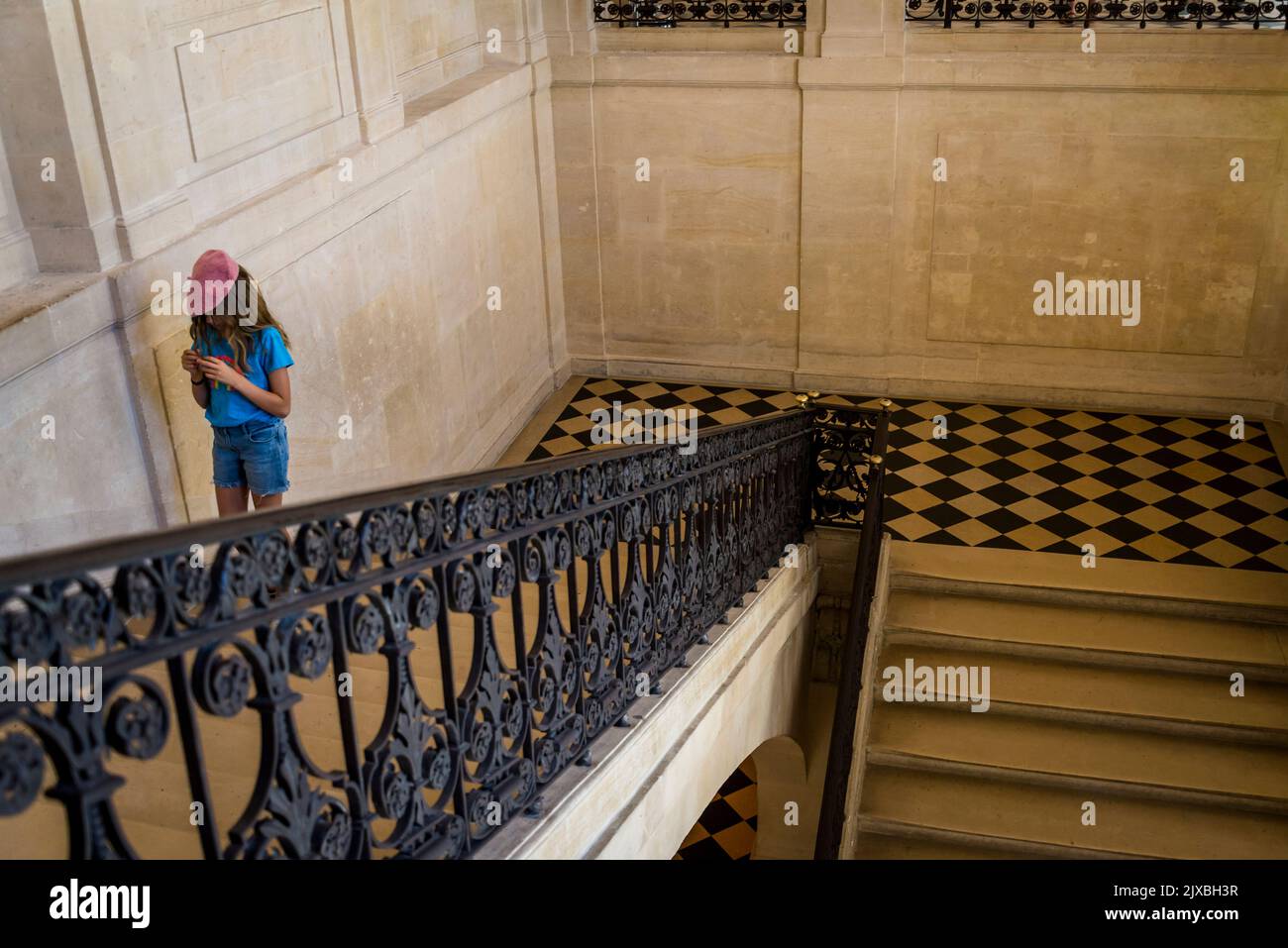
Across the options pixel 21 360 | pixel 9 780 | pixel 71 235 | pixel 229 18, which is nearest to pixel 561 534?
pixel 9 780

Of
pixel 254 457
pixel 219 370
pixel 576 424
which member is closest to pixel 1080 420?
pixel 576 424

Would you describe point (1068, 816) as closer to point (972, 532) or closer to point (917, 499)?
point (972, 532)

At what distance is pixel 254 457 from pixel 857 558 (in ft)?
13.0

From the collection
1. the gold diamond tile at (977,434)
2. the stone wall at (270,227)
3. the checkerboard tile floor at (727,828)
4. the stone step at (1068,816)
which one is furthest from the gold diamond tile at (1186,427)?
the stone wall at (270,227)

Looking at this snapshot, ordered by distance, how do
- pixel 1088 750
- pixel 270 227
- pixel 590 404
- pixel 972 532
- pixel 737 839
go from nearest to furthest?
pixel 270 227, pixel 1088 750, pixel 972 532, pixel 590 404, pixel 737 839

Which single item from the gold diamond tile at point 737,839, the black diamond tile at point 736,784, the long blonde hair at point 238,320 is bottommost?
the black diamond tile at point 736,784

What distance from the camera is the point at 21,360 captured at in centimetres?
437

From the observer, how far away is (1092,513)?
8656mm

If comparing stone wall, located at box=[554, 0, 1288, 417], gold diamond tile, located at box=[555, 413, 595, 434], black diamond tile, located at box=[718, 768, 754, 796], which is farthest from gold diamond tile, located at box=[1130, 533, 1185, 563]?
black diamond tile, located at box=[718, 768, 754, 796]

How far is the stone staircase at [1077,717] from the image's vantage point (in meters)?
6.79

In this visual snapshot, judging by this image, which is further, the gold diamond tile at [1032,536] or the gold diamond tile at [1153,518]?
the gold diamond tile at [1153,518]

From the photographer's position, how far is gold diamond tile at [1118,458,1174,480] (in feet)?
30.0

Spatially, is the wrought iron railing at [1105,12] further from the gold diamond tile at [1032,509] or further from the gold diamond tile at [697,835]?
the gold diamond tile at [697,835]

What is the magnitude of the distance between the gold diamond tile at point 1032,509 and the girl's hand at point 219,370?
5.91m
